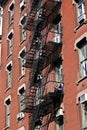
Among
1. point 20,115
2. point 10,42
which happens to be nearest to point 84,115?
point 20,115

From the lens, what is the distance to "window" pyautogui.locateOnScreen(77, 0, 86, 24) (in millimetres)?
24223

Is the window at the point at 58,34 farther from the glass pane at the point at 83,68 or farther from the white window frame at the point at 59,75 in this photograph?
the glass pane at the point at 83,68

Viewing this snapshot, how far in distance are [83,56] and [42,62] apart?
4.83 meters

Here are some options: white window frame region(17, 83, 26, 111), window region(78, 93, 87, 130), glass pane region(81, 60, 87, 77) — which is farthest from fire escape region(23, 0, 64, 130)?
window region(78, 93, 87, 130)

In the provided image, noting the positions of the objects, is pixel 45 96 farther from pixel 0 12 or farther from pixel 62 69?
pixel 0 12

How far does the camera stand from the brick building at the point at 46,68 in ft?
77.3

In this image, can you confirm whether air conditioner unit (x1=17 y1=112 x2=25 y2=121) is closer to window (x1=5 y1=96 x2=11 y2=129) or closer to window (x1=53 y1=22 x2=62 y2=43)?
window (x1=5 y1=96 x2=11 y2=129)

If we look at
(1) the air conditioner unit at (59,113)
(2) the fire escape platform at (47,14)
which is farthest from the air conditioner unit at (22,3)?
(1) the air conditioner unit at (59,113)

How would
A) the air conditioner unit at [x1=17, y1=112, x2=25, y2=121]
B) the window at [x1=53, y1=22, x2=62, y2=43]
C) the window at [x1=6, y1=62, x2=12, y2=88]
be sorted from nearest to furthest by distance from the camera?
the window at [x1=53, y1=22, x2=62, y2=43], the air conditioner unit at [x1=17, y1=112, x2=25, y2=121], the window at [x1=6, y1=62, x2=12, y2=88]

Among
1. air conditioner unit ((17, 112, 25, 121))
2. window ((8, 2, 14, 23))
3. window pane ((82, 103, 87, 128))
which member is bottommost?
window pane ((82, 103, 87, 128))

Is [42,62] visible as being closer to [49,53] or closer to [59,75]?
[49,53]

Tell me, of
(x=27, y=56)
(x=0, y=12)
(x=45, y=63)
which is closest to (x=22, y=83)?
(x=27, y=56)

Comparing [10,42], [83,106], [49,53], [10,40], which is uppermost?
[10,40]

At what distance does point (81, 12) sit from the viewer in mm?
24938
